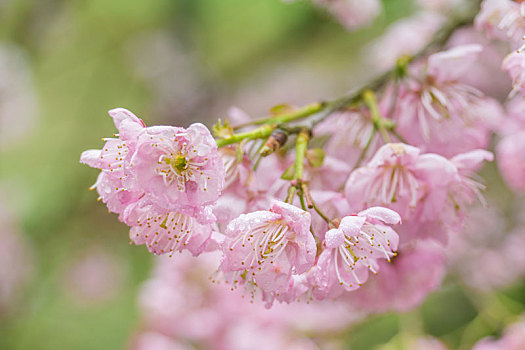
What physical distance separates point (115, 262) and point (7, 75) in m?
0.92

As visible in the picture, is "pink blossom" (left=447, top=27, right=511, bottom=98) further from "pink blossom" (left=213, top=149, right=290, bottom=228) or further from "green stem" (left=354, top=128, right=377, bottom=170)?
"pink blossom" (left=213, top=149, right=290, bottom=228)

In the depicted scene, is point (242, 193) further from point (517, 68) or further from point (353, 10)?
point (353, 10)

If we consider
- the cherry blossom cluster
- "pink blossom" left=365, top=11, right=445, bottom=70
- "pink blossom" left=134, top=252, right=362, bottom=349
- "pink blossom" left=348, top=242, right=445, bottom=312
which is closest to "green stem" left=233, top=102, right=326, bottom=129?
the cherry blossom cluster

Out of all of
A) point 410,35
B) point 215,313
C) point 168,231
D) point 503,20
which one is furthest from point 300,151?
point 215,313

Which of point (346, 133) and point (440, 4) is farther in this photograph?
point (440, 4)

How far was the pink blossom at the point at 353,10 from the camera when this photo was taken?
697 millimetres

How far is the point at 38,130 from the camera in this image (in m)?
A: 2.96

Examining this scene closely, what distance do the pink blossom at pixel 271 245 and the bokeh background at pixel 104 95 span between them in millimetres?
806

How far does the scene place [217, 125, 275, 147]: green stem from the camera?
1.37 feet

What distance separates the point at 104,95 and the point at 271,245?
2.28 meters

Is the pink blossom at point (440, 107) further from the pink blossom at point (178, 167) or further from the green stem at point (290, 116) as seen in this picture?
the pink blossom at point (178, 167)

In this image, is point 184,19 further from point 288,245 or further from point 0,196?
point 288,245

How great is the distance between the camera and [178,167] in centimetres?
39

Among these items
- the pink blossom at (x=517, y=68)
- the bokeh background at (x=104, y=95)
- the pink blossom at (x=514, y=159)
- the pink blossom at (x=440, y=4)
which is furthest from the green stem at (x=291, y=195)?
the bokeh background at (x=104, y=95)
